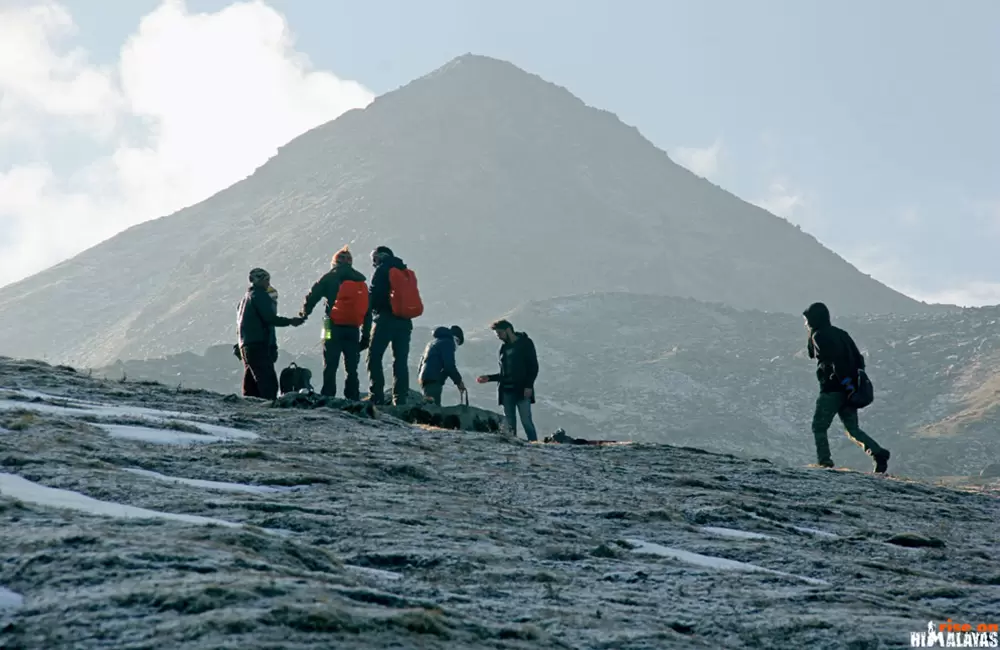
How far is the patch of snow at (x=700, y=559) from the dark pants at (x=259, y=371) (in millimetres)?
8035

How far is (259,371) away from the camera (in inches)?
625

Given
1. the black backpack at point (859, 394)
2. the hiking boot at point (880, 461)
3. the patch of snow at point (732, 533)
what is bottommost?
the patch of snow at point (732, 533)

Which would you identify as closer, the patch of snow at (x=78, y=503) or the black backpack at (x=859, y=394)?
the patch of snow at (x=78, y=503)

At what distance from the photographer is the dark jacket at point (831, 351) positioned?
15977 mm

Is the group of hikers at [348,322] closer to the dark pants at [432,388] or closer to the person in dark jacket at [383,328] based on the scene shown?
the person in dark jacket at [383,328]

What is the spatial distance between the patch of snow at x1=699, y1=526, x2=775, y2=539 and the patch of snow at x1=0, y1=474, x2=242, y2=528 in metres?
3.27

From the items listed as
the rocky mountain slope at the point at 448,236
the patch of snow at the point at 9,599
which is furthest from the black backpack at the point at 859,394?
the rocky mountain slope at the point at 448,236

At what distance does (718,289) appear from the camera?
147875mm

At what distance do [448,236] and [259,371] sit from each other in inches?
5383

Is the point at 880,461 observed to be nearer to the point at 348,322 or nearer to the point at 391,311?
the point at 391,311

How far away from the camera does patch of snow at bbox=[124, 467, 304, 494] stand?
8367 millimetres

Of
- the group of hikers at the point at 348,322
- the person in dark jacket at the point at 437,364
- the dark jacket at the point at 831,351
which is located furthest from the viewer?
the person in dark jacket at the point at 437,364

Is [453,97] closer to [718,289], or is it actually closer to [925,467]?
[718,289]

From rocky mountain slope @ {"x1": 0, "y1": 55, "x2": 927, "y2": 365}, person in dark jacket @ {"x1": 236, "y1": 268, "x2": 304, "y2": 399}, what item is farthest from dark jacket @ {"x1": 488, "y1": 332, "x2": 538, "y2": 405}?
rocky mountain slope @ {"x1": 0, "y1": 55, "x2": 927, "y2": 365}
